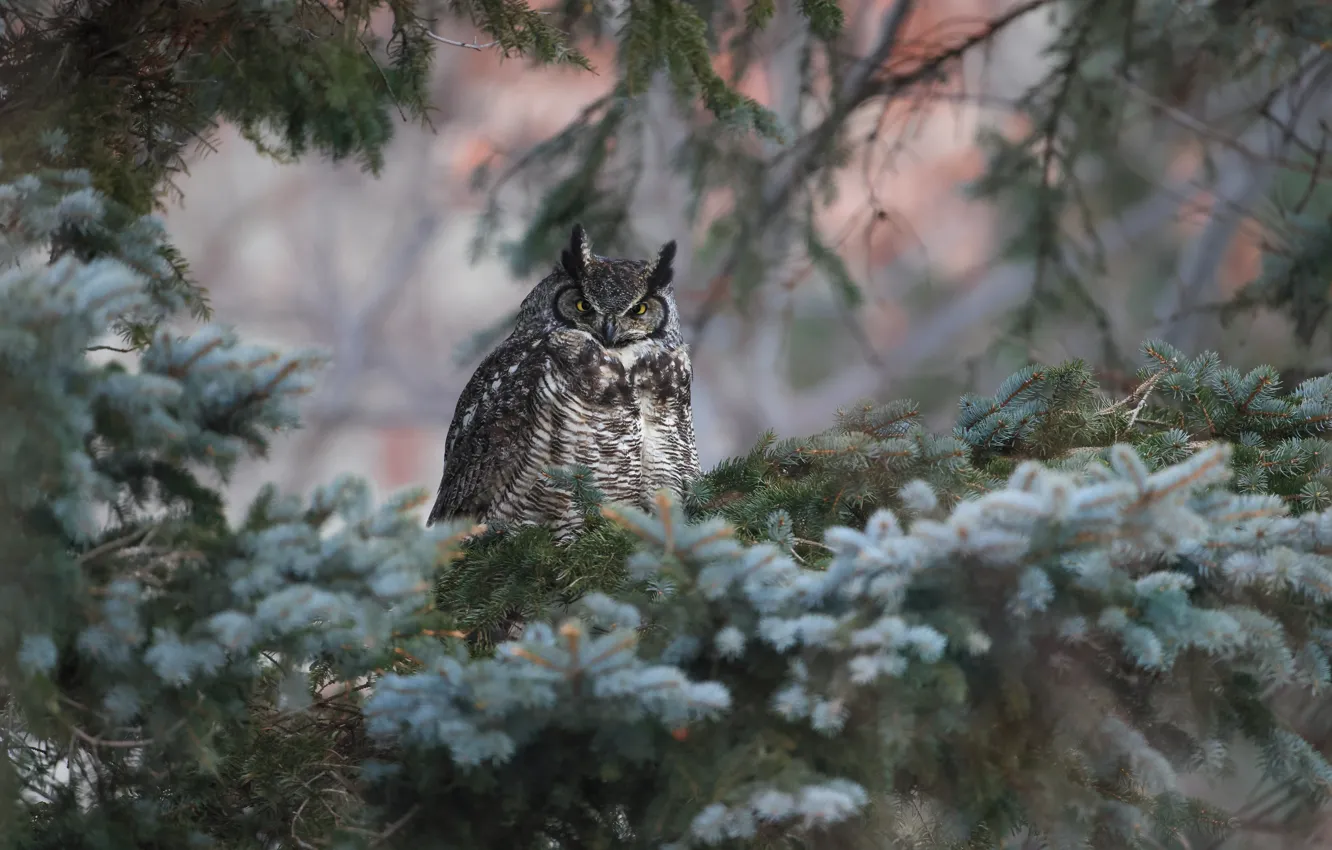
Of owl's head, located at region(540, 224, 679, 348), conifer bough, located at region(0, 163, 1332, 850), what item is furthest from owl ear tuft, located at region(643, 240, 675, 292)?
conifer bough, located at region(0, 163, 1332, 850)

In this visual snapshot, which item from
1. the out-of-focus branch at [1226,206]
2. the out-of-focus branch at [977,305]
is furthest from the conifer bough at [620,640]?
the out-of-focus branch at [977,305]

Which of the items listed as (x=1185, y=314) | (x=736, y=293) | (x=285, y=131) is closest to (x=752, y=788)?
(x=285, y=131)

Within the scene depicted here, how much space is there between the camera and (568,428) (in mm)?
3033

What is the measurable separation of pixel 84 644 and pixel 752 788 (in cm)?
82

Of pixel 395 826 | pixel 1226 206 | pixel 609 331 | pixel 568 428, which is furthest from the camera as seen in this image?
pixel 1226 206

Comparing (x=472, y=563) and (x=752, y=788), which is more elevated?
(x=472, y=563)

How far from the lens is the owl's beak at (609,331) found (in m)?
3.13

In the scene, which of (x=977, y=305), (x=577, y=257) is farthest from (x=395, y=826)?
(x=977, y=305)

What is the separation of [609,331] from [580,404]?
0.76 ft

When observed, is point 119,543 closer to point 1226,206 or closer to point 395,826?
point 395,826

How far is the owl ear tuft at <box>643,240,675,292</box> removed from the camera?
10.9 feet

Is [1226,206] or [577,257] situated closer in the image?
[577,257]

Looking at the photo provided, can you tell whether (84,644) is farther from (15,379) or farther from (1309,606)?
(1309,606)

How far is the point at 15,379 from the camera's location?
1325mm
